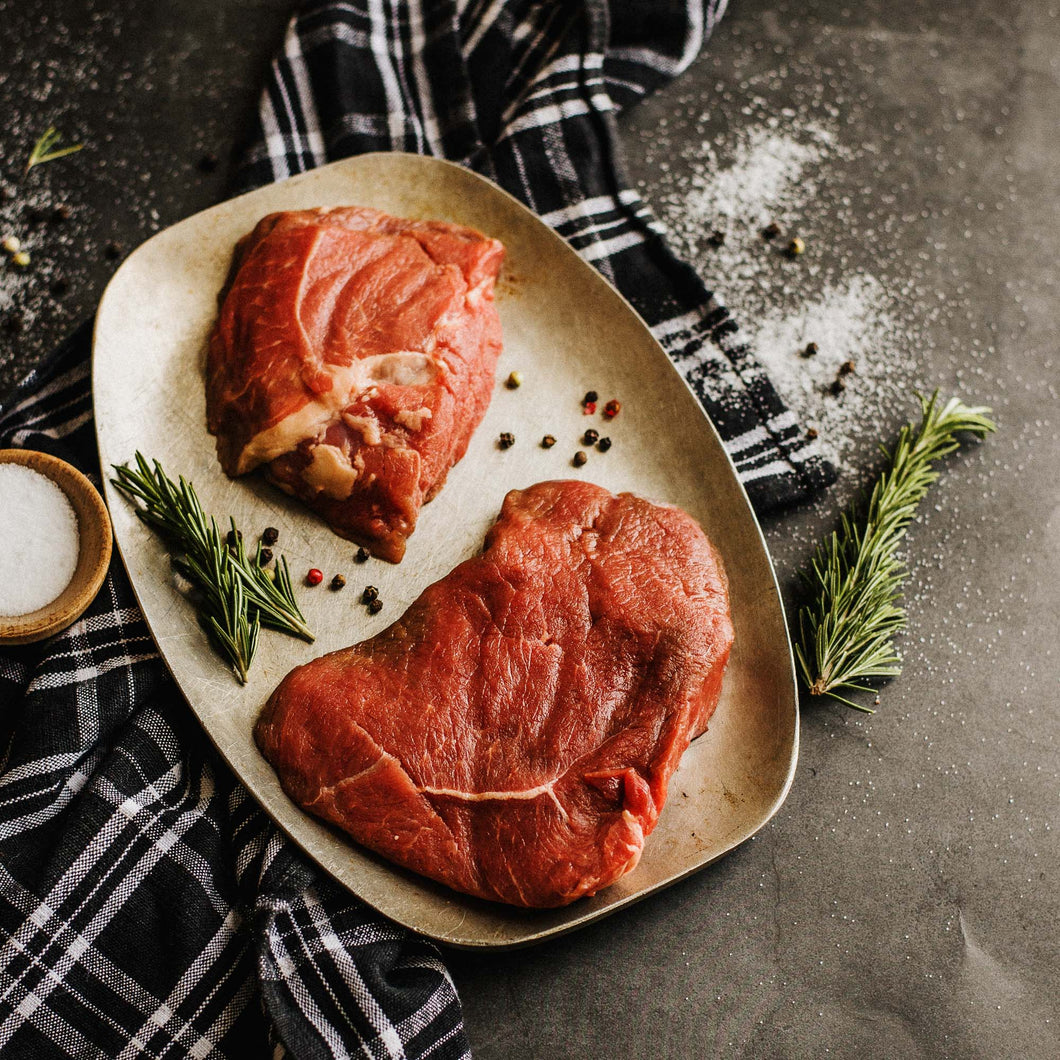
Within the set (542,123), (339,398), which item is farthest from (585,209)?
(339,398)

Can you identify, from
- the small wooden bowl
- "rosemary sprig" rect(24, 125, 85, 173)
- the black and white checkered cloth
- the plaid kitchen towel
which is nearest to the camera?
the black and white checkered cloth

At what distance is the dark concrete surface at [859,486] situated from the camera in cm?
266

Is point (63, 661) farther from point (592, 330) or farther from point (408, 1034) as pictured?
point (592, 330)

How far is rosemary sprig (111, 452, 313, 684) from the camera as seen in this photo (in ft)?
8.41

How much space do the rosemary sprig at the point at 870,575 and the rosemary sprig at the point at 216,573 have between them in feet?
5.01

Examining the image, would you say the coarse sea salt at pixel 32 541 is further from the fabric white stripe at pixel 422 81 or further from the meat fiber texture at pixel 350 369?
the fabric white stripe at pixel 422 81

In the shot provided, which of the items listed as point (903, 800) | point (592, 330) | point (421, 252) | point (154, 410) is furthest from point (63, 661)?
point (903, 800)

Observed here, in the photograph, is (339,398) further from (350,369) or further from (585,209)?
(585,209)

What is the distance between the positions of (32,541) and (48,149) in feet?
5.29

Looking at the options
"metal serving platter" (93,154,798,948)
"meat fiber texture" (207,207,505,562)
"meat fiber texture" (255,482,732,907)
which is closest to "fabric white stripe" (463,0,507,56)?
"metal serving platter" (93,154,798,948)

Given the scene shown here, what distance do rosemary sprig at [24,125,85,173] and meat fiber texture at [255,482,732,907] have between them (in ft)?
6.95

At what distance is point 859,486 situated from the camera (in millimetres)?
3209

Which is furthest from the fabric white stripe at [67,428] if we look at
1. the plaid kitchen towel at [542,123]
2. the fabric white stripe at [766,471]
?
the fabric white stripe at [766,471]

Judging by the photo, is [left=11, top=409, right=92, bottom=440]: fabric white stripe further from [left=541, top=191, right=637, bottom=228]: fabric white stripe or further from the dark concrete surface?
[left=541, top=191, right=637, bottom=228]: fabric white stripe
